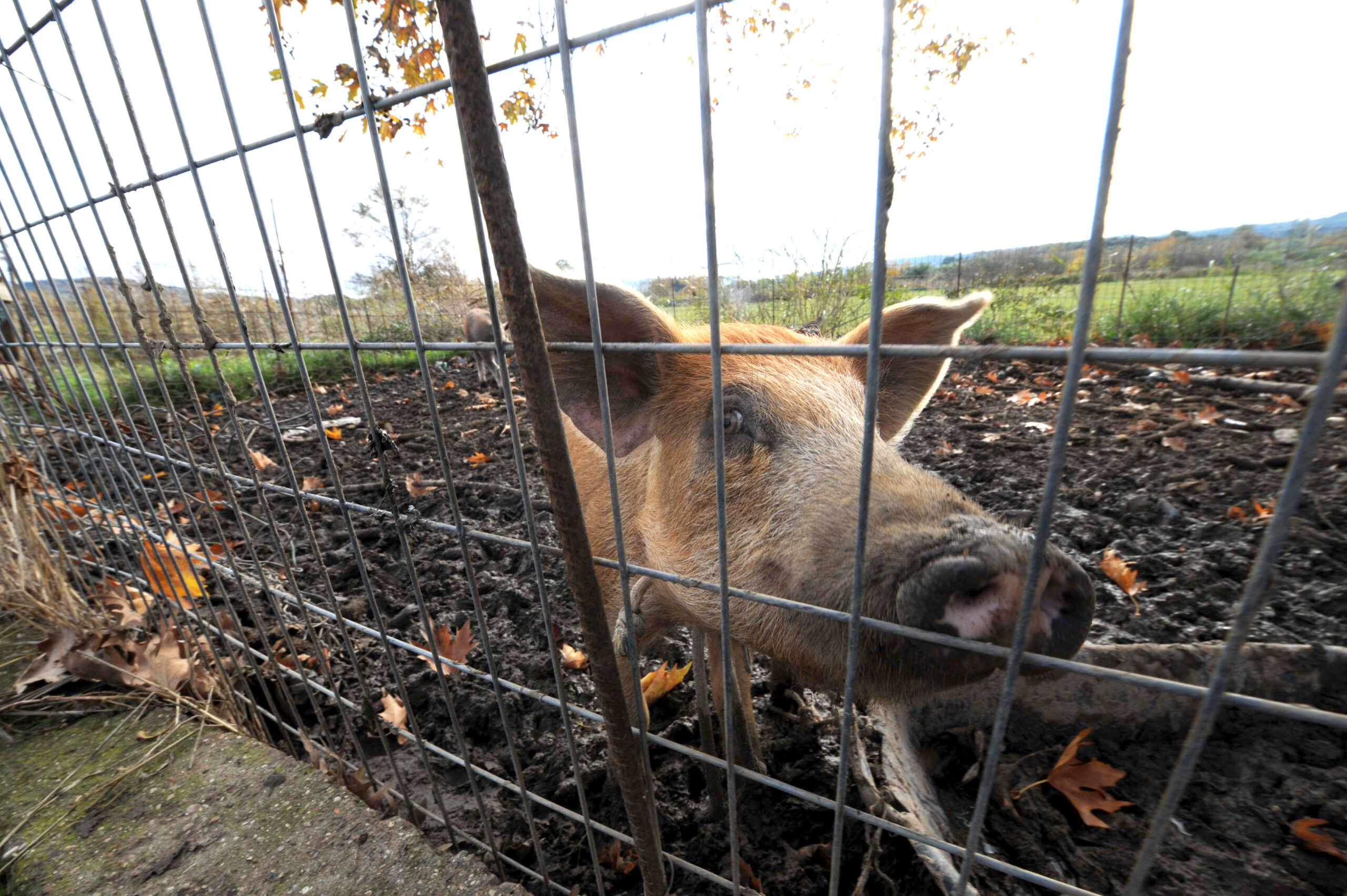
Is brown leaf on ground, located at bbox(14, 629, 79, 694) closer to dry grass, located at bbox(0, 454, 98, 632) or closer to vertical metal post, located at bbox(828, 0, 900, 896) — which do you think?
dry grass, located at bbox(0, 454, 98, 632)

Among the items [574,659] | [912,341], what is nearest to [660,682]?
[574,659]

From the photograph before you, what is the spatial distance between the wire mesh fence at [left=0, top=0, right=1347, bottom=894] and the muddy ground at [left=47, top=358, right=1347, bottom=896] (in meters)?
0.03

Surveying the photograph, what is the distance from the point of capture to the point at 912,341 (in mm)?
1890

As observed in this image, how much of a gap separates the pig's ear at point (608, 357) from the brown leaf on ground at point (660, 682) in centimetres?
110

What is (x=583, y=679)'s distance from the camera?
260 centimetres

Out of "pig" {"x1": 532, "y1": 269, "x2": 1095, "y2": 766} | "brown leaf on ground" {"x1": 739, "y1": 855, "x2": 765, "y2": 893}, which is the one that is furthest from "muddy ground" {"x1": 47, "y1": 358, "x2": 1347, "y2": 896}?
"pig" {"x1": 532, "y1": 269, "x2": 1095, "y2": 766}

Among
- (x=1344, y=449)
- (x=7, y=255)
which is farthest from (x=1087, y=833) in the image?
(x=7, y=255)

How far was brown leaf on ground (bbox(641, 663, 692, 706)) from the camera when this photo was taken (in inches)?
97.7

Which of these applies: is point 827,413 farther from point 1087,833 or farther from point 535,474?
point 535,474

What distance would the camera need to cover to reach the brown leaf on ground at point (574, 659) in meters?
2.67

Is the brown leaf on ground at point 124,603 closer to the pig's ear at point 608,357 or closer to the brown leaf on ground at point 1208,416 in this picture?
the pig's ear at point 608,357

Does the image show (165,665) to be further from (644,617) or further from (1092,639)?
(1092,639)

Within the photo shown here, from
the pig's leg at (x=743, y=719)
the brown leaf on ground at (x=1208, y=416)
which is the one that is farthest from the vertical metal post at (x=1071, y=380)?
the brown leaf on ground at (x=1208, y=416)

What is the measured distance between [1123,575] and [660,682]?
2.08 meters
